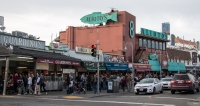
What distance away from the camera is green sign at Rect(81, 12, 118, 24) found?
47.0m

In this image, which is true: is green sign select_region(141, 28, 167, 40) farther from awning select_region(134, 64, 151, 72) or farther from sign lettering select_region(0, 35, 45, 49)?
sign lettering select_region(0, 35, 45, 49)

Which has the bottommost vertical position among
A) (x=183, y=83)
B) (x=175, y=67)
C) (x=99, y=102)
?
(x=99, y=102)

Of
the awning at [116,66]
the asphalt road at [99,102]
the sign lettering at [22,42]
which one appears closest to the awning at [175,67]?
the awning at [116,66]

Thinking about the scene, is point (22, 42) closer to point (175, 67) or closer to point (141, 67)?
point (141, 67)

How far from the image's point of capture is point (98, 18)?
48.8 metres

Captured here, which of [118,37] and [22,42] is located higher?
[118,37]

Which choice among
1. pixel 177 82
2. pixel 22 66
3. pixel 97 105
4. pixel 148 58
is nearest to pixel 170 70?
pixel 148 58

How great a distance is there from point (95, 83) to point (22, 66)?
7757mm

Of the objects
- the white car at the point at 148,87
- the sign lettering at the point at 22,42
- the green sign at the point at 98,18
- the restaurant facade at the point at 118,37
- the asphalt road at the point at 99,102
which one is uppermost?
the green sign at the point at 98,18

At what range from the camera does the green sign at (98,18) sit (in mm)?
46975

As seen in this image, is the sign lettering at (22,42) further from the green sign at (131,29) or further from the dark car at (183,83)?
the green sign at (131,29)

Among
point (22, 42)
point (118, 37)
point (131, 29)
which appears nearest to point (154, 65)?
point (131, 29)

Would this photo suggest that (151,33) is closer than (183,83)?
No

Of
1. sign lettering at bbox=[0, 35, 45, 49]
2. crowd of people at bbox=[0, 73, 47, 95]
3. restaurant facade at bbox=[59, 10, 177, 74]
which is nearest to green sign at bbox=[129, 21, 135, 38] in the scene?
restaurant facade at bbox=[59, 10, 177, 74]
